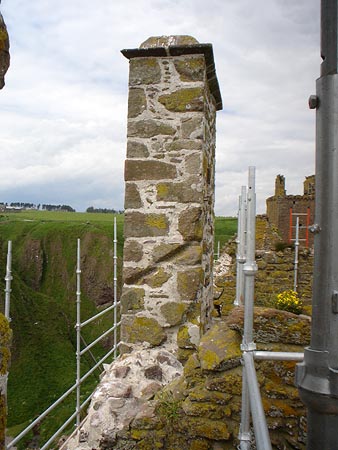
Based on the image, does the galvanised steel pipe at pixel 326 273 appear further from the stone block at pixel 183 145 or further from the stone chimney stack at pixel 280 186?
the stone chimney stack at pixel 280 186

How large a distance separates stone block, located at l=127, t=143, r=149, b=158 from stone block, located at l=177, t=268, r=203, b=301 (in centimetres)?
115

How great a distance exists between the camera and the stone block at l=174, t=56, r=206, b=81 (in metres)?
4.16

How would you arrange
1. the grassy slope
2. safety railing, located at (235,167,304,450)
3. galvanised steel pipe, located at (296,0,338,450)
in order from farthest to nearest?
the grassy slope < safety railing, located at (235,167,304,450) < galvanised steel pipe, located at (296,0,338,450)

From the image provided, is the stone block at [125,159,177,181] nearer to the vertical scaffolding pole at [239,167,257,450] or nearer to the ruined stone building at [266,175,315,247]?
the vertical scaffolding pole at [239,167,257,450]

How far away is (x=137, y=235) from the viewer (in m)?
4.20

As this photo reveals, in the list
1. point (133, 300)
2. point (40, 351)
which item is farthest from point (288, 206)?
point (133, 300)

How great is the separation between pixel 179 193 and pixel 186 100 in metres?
0.85

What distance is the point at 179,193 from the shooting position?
4.12 metres

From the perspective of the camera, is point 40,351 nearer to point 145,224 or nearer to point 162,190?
point 145,224

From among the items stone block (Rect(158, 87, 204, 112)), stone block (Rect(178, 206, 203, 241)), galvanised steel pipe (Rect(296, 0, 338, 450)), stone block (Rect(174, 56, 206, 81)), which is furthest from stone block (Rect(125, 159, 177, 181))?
galvanised steel pipe (Rect(296, 0, 338, 450))

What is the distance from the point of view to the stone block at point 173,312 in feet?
13.3

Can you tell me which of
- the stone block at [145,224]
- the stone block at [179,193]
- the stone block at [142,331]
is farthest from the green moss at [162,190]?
the stone block at [142,331]

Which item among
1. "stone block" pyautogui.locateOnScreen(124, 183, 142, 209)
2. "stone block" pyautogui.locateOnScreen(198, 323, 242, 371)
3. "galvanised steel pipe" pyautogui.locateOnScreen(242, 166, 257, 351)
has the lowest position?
"stone block" pyautogui.locateOnScreen(198, 323, 242, 371)

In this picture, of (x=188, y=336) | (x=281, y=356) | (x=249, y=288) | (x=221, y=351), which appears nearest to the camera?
(x=281, y=356)
